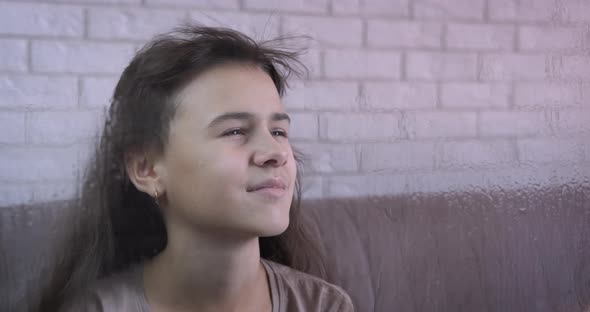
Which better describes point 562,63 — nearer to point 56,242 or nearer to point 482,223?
point 482,223

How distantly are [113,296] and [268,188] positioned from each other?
0.88ft

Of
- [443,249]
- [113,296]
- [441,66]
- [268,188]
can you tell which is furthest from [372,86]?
[113,296]

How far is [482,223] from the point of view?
1181 millimetres

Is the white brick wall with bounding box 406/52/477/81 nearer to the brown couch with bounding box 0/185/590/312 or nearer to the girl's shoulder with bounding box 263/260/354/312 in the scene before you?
the brown couch with bounding box 0/185/590/312

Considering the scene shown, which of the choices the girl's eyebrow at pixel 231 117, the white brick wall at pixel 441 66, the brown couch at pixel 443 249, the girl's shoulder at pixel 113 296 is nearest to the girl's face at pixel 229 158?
the girl's eyebrow at pixel 231 117

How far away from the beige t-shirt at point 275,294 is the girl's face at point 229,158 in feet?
0.42

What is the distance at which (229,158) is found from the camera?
82cm

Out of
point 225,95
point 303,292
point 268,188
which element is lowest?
point 303,292

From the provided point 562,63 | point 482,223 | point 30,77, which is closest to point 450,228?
point 482,223

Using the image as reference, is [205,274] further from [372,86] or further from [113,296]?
[372,86]

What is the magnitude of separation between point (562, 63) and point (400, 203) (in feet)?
1.48

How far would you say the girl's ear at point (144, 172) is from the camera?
2.91ft

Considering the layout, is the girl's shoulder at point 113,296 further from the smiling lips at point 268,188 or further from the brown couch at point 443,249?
the smiling lips at point 268,188

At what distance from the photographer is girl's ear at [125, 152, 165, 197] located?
89cm
